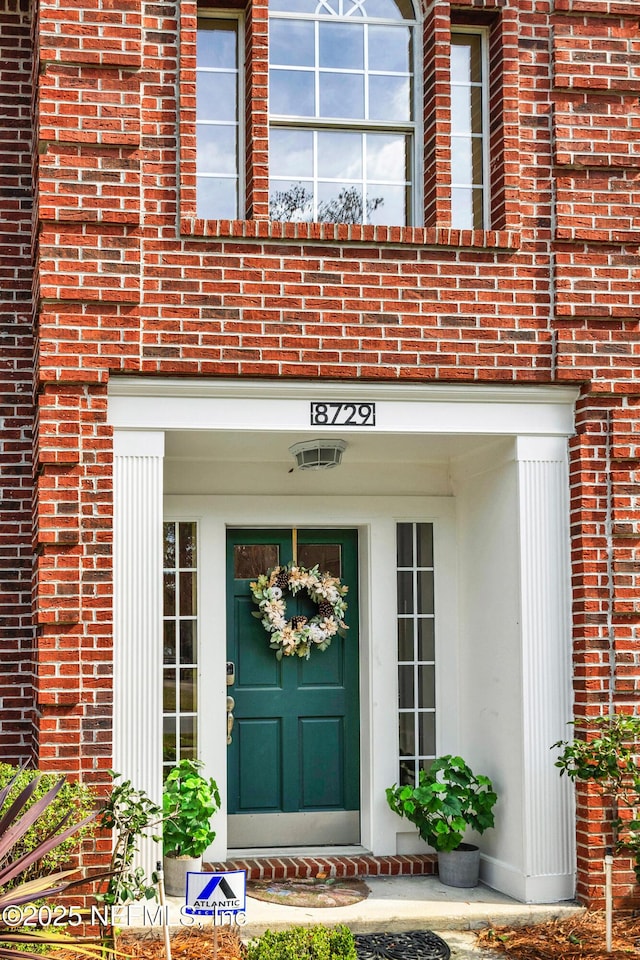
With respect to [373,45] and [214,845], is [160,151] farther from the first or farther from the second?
[214,845]

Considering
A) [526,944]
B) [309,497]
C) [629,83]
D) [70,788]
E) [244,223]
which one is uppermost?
[629,83]

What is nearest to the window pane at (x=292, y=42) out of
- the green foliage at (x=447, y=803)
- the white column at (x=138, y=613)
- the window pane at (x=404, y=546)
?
the white column at (x=138, y=613)

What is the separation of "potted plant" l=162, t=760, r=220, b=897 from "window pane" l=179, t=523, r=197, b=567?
1441mm

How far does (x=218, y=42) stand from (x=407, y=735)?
4949 mm

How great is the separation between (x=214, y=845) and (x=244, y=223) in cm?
419

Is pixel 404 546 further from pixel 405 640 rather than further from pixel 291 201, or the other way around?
pixel 291 201

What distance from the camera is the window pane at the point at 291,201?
712 centimetres

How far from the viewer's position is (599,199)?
283 inches

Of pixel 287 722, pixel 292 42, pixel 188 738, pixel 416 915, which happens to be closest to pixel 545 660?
pixel 416 915

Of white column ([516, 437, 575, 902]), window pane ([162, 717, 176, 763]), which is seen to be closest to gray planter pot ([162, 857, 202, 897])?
window pane ([162, 717, 176, 763])

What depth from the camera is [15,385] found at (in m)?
7.31

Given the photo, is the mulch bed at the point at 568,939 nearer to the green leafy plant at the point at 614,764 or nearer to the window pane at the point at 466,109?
the green leafy plant at the point at 614,764

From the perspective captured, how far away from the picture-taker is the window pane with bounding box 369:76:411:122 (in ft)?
23.9

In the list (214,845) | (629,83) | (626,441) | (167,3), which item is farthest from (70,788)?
(629,83)
